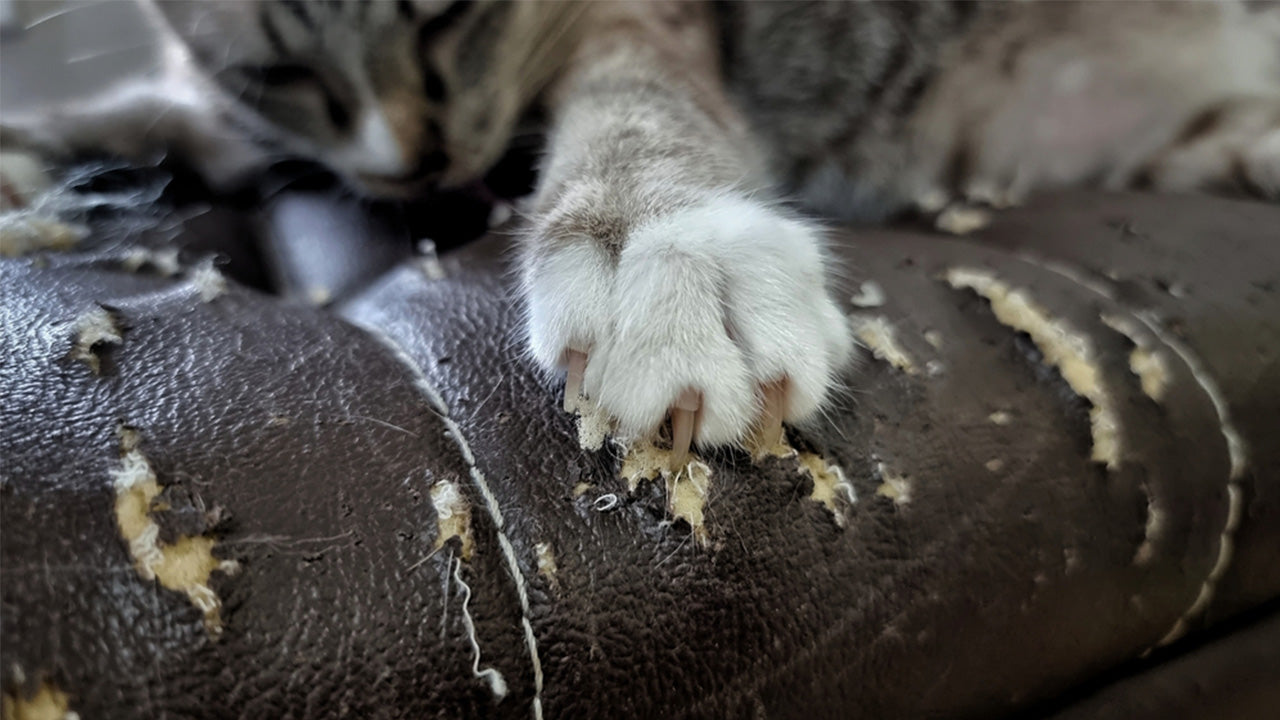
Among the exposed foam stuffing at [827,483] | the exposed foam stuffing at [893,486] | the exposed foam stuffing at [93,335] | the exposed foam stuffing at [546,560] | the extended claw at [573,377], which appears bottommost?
the exposed foam stuffing at [893,486]

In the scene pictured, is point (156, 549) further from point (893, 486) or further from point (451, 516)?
point (893, 486)

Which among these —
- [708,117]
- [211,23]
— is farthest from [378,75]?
[708,117]

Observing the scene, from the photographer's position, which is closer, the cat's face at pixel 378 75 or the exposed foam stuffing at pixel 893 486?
the exposed foam stuffing at pixel 893 486

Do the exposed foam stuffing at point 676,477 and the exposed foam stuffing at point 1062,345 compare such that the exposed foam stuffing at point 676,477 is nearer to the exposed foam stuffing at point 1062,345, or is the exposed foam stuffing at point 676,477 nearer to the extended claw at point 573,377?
the extended claw at point 573,377

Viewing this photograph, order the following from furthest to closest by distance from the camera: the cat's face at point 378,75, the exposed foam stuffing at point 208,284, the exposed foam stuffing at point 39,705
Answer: the cat's face at point 378,75 → the exposed foam stuffing at point 208,284 → the exposed foam stuffing at point 39,705

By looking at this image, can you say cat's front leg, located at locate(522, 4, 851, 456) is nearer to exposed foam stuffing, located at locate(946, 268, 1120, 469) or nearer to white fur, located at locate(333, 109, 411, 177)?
exposed foam stuffing, located at locate(946, 268, 1120, 469)

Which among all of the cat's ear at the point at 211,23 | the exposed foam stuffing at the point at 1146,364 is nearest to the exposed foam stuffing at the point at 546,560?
the exposed foam stuffing at the point at 1146,364

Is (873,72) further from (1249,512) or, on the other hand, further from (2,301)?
(2,301)
